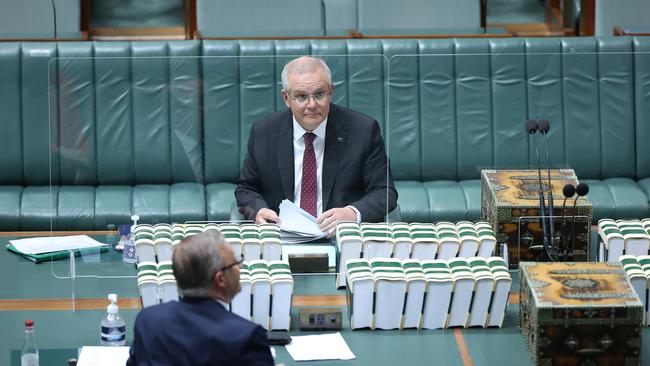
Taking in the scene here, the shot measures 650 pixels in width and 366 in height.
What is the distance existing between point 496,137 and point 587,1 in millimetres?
→ 2350

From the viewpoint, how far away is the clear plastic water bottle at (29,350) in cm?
343

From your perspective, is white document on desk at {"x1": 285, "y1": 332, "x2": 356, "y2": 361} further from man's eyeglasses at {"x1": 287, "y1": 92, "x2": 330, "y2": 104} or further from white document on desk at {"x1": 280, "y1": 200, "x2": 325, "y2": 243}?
man's eyeglasses at {"x1": 287, "y1": 92, "x2": 330, "y2": 104}

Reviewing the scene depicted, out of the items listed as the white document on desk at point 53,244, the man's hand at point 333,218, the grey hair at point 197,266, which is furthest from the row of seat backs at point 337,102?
the grey hair at point 197,266

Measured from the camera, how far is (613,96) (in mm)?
5547

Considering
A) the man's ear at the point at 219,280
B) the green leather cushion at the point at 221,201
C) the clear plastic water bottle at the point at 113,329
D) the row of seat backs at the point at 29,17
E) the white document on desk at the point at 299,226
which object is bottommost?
the clear plastic water bottle at the point at 113,329

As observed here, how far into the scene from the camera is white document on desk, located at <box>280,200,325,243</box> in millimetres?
4449

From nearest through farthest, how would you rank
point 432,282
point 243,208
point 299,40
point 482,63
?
1. point 432,282
2. point 243,208
3. point 482,63
4. point 299,40

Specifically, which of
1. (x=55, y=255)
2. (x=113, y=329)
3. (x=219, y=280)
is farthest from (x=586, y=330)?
(x=55, y=255)

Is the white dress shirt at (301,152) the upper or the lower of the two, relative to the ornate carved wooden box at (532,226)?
upper

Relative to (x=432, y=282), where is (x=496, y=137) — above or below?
above

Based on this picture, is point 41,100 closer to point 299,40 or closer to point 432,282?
point 299,40

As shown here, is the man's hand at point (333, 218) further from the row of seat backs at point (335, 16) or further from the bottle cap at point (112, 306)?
the row of seat backs at point (335, 16)

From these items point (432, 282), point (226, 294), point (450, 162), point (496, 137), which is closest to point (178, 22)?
point (450, 162)

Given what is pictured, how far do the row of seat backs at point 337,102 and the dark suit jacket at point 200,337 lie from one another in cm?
182
